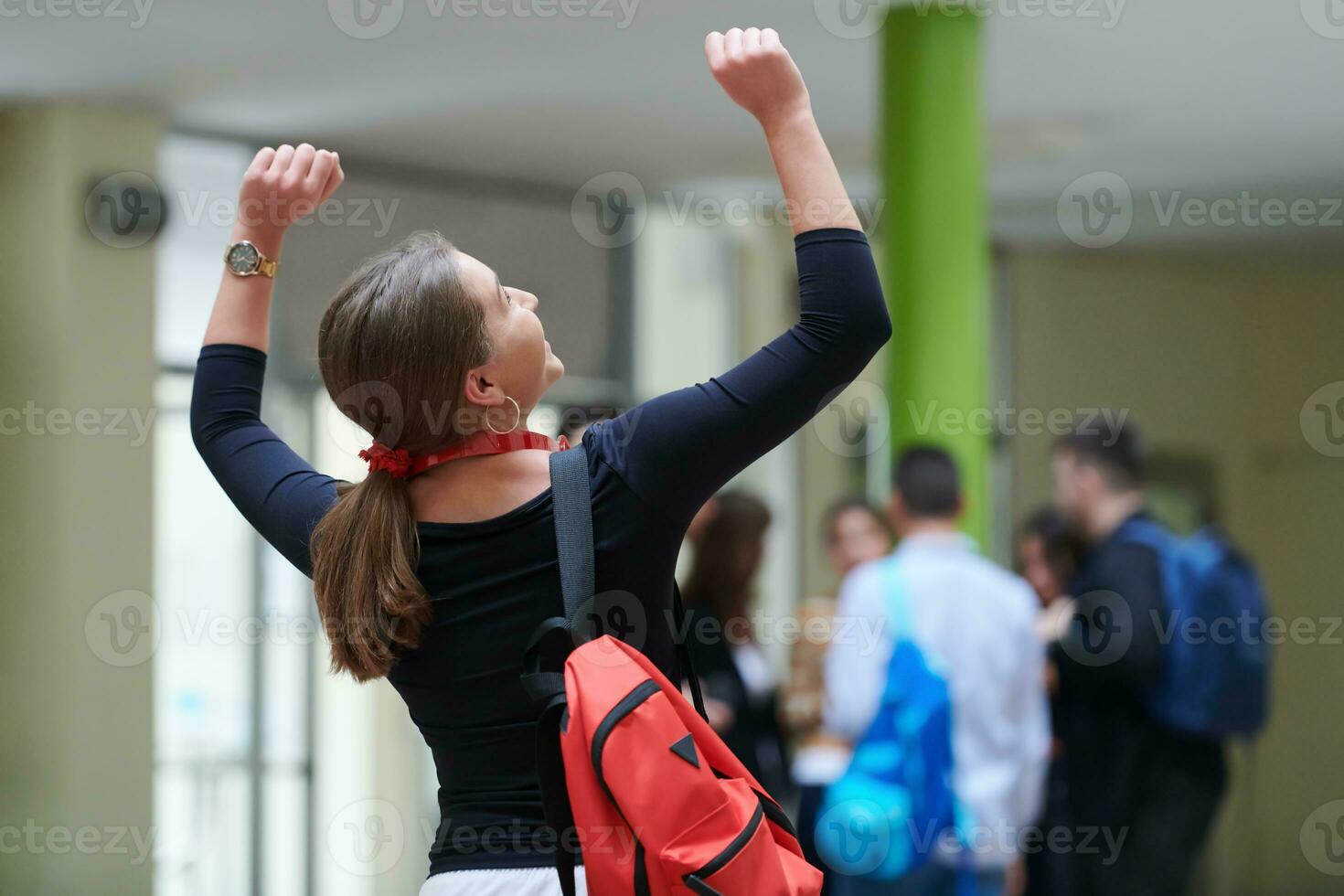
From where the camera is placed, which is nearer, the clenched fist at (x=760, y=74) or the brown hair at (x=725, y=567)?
the clenched fist at (x=760, y=74)

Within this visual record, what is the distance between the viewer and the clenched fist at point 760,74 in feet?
3.74

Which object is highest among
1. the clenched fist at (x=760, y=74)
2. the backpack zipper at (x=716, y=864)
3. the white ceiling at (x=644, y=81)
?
the white ceiling at (x=644, y=81)

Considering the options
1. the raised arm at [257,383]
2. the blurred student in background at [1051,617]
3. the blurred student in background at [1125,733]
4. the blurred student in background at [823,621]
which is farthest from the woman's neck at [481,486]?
the blurred student in background at [823,621]

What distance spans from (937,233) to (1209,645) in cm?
144

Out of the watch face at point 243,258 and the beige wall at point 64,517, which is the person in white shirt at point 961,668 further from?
the beige wall at point 64,517

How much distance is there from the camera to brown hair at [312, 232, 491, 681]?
1.16m

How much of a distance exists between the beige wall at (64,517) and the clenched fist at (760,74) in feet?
16.0

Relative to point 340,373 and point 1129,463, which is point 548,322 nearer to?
point 1129,463

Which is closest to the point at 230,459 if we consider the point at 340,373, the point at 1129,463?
the point at 340,373

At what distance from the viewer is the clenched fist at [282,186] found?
135 centimetres

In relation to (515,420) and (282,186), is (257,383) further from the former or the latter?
(515,420)

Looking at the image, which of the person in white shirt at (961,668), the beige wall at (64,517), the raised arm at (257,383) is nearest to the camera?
the raised arm at (257,383)

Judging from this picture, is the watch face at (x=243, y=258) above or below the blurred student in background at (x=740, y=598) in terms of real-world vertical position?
above

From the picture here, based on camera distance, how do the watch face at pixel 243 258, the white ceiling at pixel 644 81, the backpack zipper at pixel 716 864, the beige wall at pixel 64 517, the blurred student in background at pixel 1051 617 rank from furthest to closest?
1. the beige wall at pixel 64 517
2. the white ceiling at pixel 644 81
3. the blurred student in background at pixel 1051 617
4. the watch face at pixel 243 258
5. the backpack zipper at pixel 716 864
